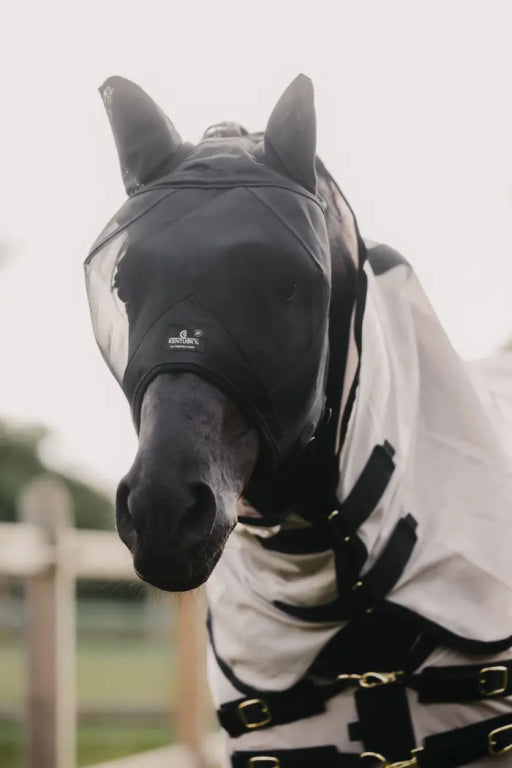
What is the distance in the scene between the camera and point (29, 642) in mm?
5023

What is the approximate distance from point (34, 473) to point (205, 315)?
123ft

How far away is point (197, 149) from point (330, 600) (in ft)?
3.06

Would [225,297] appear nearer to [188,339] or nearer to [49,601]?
[188,339]

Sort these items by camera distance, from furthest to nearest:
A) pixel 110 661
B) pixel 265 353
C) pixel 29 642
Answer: pixel 110 661, pixel 29 642, pixel 265 353

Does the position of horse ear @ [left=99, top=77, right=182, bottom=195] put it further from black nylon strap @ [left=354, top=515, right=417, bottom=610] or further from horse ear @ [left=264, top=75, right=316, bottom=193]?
black nylon strap @ [left=354, top=515, right=417, bottom=610]

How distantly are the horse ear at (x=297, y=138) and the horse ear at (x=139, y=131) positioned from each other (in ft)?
0.66

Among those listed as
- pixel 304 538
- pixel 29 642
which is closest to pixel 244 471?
pixel 304 538

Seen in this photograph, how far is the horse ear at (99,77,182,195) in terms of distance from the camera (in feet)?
7.16

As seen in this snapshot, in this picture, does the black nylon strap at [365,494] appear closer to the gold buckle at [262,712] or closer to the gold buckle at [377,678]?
the gold buckle at [377,678]

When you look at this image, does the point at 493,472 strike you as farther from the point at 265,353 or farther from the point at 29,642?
the point at 29,642

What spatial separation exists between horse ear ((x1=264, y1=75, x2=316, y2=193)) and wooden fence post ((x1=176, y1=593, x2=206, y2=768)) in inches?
170

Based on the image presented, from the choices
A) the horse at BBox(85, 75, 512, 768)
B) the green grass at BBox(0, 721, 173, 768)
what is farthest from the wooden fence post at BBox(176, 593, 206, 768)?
the horse at BBox(85, 75, 512, 768)

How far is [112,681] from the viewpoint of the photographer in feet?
62.9

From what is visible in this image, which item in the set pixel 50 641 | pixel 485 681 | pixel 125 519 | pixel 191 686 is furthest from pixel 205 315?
pixel 191 686
